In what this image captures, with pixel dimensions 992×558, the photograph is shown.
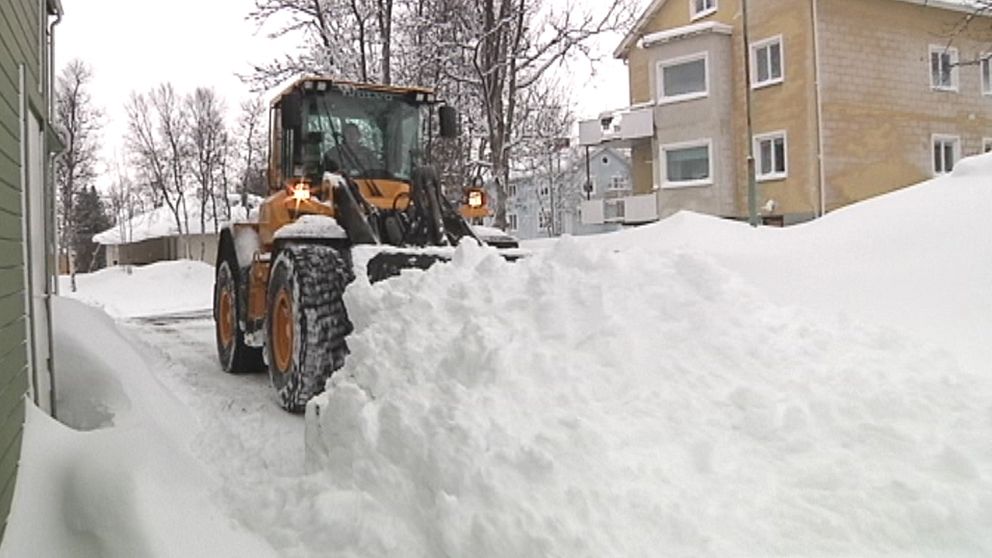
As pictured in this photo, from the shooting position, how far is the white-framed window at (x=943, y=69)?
24.1 meters

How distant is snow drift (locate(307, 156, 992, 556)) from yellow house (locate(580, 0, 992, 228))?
17242 mm

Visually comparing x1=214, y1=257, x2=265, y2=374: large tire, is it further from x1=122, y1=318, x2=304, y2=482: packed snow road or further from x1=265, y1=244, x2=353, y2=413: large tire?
x1=265, y1=244, x2=353, y2=413: large tire

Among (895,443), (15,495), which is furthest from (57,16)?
(895,443)

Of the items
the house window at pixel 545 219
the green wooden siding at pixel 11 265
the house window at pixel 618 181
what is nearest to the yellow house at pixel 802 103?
the green wooden siding at pixel 11 265

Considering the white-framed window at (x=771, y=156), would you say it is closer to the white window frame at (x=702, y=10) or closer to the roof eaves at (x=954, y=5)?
the white window frame at (x=702, y=10)

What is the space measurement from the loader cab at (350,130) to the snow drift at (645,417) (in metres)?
2.51

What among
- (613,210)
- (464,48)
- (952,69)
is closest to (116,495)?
(464,48)

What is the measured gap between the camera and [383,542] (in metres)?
3.41

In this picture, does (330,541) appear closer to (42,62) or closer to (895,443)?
(895,443)

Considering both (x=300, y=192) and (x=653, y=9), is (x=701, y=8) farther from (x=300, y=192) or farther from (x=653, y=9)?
(x=300, y=192)

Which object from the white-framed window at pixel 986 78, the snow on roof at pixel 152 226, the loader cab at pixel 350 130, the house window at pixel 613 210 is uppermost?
the white-framed window at pixel 986 78

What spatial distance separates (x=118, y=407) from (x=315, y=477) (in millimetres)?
1767

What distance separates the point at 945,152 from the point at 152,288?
2333cm

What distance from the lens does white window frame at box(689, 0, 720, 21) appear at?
81.0ft
